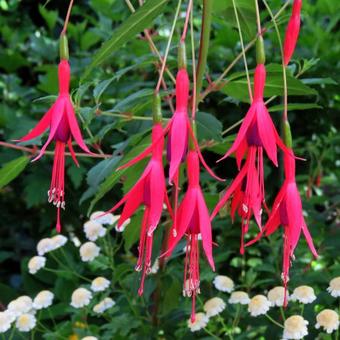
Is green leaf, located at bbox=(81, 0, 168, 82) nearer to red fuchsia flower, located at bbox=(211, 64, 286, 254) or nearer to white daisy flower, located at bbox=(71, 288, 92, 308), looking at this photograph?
red fuchsia flower, located at bbox=(211, 64, 286, 254)

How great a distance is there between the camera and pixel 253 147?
708 millimetres

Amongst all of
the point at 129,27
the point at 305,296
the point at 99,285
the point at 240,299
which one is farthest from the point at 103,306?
the point at 129,27

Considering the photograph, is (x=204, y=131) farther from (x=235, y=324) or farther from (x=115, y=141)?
(x=115, y=141)

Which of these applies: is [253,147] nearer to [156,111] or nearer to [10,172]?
[156,111]

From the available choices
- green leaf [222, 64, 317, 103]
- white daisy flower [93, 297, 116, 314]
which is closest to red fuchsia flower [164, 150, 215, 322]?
green leaf [222, 64, 317, 103]

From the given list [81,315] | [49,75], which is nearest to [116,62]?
[49,75]

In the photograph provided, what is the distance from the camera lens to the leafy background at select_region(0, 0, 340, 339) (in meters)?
1.09

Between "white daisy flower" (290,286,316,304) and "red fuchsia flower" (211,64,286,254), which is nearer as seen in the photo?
"red fuchsia flower" (211,64,286,254)

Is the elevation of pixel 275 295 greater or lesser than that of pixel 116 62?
lesser

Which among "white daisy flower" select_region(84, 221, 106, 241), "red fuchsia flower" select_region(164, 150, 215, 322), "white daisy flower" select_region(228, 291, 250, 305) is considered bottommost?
"white daisy flower" select_region(228, 291, 250, 305)

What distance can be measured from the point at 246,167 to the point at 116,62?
130 cm

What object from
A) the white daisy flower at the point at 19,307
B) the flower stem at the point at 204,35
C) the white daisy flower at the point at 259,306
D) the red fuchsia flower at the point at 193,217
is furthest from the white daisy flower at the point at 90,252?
the red fuchsia flower at the point at 193,217

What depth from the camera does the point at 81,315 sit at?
4.68 ft

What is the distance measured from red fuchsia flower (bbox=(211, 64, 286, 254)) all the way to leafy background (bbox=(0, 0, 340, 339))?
199mm
